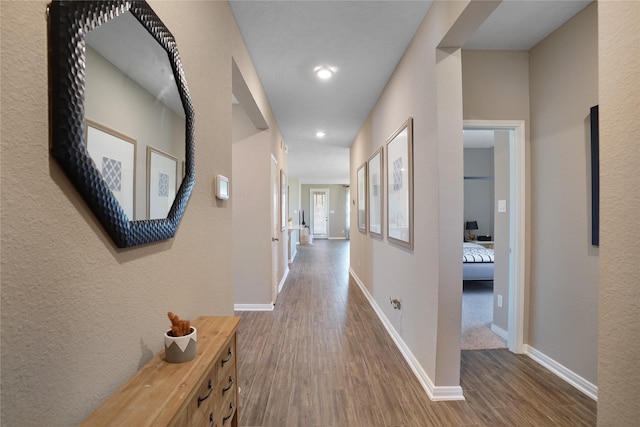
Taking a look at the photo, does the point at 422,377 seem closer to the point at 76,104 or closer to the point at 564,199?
the point at 564,199

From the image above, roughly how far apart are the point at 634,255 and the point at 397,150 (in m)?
2.01

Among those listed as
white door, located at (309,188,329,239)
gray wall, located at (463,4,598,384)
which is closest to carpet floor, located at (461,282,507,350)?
gray wall, located at (463,4,598,384)

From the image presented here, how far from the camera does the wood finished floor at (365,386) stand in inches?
66.6

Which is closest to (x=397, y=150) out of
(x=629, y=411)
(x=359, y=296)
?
(x=629, y=411)

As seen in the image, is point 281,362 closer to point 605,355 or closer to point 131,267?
point 131,267

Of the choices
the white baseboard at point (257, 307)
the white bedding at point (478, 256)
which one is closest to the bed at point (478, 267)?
the white bedding at point (478, 256)

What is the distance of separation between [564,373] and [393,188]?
1.91m

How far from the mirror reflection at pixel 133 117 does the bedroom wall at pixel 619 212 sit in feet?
4.36

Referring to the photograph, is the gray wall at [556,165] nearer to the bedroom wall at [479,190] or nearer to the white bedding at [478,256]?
the white bedding at [478,256]

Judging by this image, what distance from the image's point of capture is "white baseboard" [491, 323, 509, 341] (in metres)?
2.72

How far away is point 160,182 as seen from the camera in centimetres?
98

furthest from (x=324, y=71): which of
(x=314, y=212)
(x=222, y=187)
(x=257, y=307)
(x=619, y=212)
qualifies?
(x=314, y=212)

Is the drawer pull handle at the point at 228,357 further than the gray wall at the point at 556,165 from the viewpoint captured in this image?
No

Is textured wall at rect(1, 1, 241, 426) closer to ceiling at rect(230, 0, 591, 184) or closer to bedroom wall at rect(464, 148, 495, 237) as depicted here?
ceiling at rect(230, 0, 591, 184)
